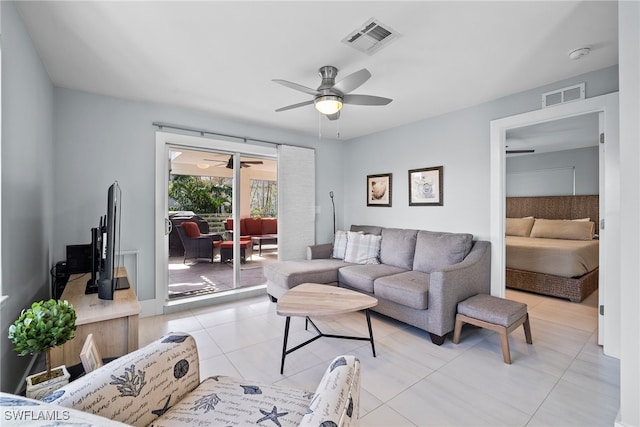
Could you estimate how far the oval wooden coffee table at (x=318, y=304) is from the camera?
218 centimetres

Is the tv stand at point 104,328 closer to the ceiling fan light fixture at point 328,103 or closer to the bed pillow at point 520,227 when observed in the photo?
the ceiling fan light fixture at point 328,103

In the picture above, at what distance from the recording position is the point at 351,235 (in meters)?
4.29

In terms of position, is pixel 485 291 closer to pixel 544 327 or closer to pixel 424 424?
pixel 544 327

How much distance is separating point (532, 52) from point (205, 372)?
3598 mm

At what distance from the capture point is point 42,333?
48.1 inches

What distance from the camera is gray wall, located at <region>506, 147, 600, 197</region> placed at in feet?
17.6

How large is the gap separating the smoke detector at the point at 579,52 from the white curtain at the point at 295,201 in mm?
3270

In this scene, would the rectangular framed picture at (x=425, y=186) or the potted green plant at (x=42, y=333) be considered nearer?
the potted green plant at (x=42, y=333)

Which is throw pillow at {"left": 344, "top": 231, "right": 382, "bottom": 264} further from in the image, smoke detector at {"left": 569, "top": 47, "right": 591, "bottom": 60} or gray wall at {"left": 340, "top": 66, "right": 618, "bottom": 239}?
smoke detector at {"left": 569, "top": 47, "right": 591, "bottom": 60}

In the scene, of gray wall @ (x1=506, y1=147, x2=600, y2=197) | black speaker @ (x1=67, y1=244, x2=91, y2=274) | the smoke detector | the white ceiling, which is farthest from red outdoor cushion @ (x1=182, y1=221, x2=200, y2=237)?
gray wall @ (x1=506, y1=147, x2=600, y2=197)

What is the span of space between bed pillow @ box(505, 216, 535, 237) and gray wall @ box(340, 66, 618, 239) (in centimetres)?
283

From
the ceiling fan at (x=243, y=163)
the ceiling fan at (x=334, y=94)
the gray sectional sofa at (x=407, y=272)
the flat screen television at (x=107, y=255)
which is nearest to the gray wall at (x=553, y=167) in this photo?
the gray sectional sofa at (x=407, y=272)

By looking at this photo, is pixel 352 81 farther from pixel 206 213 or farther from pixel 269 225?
pixel 269 225

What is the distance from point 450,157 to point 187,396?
3624 mm
